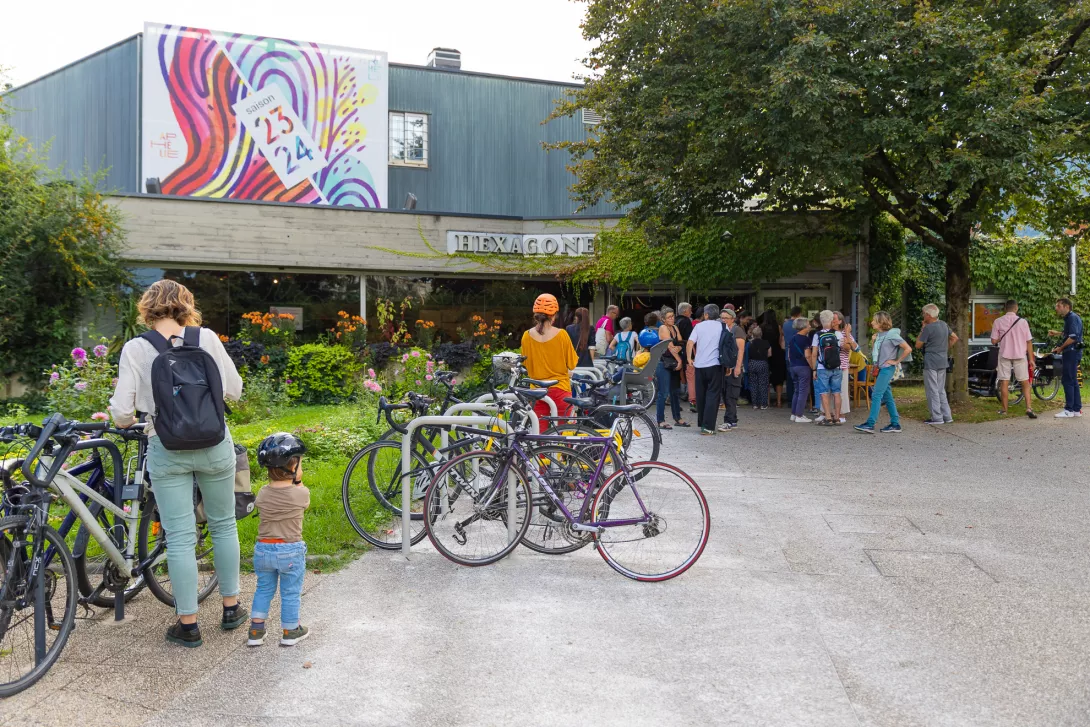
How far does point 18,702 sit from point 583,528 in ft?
9.88

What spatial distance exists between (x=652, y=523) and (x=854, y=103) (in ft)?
29.2

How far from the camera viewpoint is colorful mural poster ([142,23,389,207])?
63.7 ft

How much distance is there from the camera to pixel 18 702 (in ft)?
11.5

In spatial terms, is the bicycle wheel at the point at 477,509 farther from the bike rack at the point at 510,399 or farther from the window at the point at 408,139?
the window at the point at 408,139

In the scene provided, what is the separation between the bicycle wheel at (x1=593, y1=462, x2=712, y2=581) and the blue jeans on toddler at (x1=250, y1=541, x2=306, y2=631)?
1.91m

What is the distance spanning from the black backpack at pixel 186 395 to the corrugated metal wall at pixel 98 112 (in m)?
17.3

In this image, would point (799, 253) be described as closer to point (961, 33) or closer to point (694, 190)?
point (694, 190)

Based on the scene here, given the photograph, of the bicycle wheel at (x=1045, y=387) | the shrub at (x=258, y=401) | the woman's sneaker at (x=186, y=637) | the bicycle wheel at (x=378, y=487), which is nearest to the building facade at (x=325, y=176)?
the bicycle wheel at (x=1045, y=387)

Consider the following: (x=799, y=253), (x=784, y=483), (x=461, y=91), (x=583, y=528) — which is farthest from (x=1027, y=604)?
(x=461, y=91)

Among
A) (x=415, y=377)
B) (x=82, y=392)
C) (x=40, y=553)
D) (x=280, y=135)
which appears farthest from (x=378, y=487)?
(x=280, y=135)

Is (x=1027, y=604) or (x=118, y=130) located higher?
(x=118, y=130)

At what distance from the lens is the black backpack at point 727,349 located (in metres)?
11.4

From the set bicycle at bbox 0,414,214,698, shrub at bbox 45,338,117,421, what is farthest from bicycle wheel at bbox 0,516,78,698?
shrub at bbox 45,338,117,421

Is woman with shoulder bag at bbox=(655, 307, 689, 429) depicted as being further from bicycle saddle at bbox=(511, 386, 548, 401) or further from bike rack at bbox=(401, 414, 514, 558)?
bike rack at bbox=(401, 414, 514, 558)
